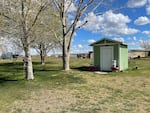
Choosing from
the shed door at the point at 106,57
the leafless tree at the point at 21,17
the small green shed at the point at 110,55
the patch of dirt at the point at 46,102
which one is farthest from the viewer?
the shed door at the point at 106,57

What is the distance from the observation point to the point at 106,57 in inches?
582

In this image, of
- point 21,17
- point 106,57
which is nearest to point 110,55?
point 106,57

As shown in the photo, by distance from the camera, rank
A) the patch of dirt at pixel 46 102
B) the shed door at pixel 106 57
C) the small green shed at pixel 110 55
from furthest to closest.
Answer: the shed door at pixel 106 57 < the small green shed at pixel 110 55 < the patch of dirt at pixel 46 102

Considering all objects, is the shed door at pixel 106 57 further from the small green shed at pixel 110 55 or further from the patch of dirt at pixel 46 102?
the patch of dirt at pixel 46 102

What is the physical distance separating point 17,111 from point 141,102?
3607mm

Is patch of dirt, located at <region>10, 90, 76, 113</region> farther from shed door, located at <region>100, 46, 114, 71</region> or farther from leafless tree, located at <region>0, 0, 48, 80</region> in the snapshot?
shed door, located at <region>100, 46, 114, 71</region>

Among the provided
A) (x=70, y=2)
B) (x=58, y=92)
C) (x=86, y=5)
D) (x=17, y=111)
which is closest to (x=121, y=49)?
(x=86, y=5)

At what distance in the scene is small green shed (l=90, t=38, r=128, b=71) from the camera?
14.2 meters

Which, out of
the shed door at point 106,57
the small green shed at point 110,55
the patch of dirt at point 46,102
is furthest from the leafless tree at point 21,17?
the shed door at point 106,57

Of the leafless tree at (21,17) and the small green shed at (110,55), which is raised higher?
the leafless tree at (21,17)

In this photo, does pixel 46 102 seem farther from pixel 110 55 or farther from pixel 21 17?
pixel 110 55

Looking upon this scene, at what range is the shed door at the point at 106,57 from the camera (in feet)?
47.8

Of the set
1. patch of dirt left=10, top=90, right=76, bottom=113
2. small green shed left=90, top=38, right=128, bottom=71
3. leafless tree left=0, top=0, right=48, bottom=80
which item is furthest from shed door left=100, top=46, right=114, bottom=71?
patch of dirt left=10, top=90, right=76, bottom=113

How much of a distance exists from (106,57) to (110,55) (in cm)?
37
